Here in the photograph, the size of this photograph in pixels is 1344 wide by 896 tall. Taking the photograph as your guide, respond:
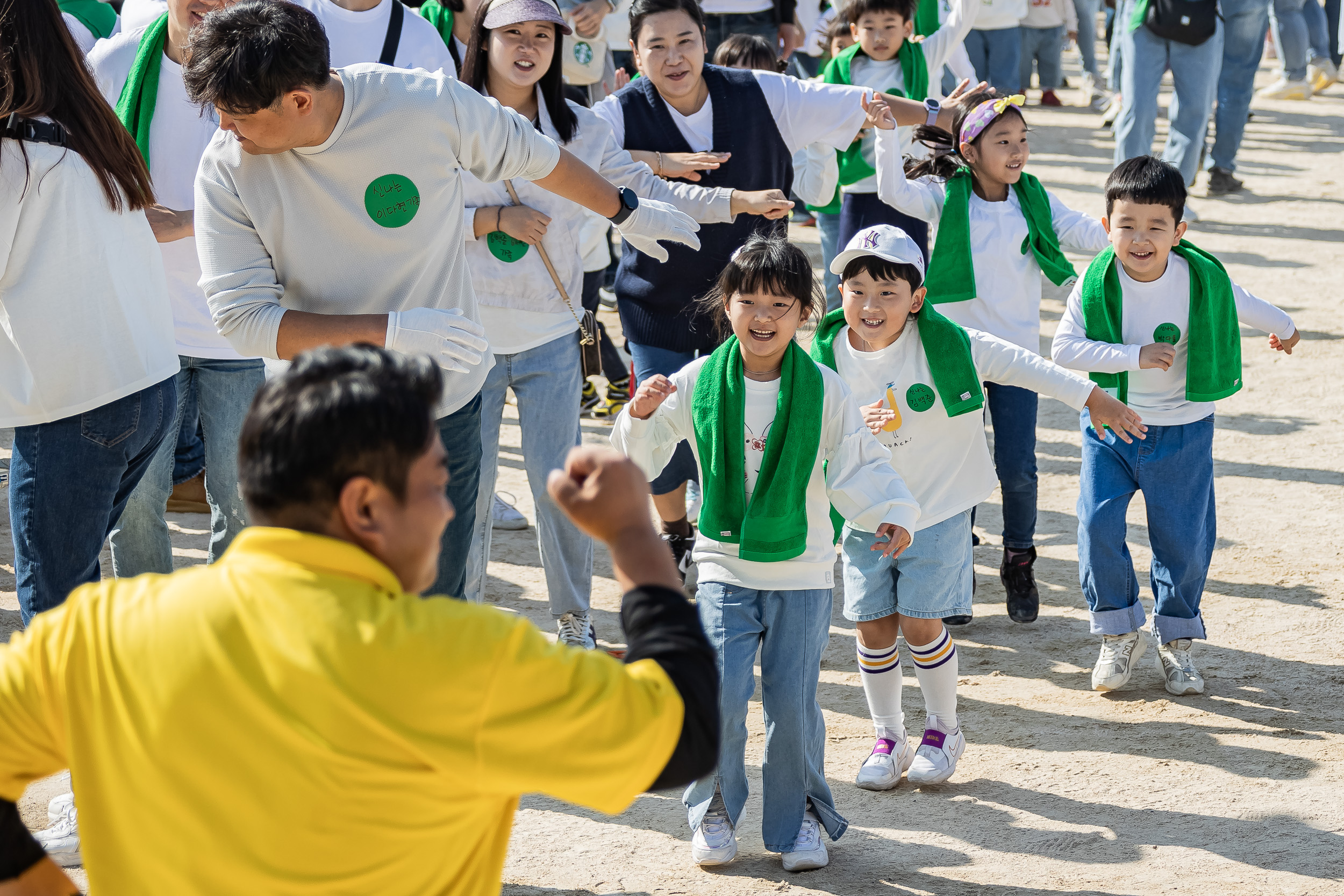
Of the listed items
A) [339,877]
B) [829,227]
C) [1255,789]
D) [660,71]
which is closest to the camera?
[339,877]

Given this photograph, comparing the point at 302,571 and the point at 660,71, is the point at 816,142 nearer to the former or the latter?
the point at 660,71

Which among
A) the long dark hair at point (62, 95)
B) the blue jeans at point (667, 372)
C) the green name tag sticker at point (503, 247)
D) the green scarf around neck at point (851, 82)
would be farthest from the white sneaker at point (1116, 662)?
the long dark hair at point (62, 95)

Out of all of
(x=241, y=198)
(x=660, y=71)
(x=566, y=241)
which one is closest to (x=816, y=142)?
(x=660, y=71)

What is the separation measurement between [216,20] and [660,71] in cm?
220

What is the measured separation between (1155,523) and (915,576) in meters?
0.99

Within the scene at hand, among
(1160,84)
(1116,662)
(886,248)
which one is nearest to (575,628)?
(886,248)

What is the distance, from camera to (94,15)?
5.20 meters

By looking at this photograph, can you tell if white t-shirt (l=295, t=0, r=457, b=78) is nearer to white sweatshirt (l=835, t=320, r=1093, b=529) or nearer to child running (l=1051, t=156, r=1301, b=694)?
white sweatshirt (l=835, t=320, r=1093, b=529)

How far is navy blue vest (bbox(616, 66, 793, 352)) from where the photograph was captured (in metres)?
4.74

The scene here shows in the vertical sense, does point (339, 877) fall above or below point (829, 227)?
below

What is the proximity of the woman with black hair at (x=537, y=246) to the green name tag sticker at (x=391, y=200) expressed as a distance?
0.97 meters

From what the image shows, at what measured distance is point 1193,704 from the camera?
14.2 feet

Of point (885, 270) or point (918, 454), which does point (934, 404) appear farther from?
point (885, 270)

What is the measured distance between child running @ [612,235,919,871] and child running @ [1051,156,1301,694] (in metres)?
1.17
